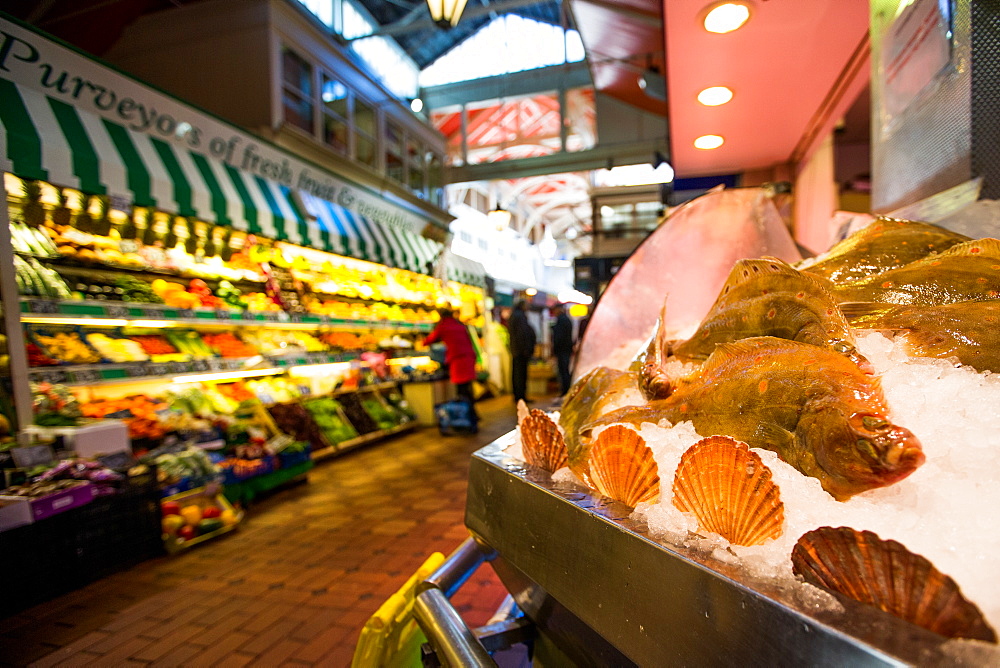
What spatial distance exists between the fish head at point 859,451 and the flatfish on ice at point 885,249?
0.63 m

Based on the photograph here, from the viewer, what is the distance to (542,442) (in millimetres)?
930

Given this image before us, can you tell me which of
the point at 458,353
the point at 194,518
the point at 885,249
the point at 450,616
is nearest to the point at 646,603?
the point at 450,616

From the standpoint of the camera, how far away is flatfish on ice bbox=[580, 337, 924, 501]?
49 cm

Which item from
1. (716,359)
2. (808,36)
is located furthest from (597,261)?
(716,359)

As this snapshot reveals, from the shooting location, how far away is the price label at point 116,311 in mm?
4250

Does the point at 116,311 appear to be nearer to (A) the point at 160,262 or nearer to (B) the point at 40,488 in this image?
(A) the point at 160,262

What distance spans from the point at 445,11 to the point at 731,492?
509 cm

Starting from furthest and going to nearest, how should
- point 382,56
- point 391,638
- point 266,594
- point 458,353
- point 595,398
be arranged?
point 382,56 → point 458,353 → point 266,594 → point 391,638 → point 595,398

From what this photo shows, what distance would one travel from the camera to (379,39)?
1316cm

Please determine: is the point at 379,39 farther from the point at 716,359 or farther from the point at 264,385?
the point at 716,359

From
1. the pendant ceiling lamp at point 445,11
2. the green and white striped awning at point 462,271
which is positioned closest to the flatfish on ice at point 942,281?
the pendant ceiling lamp at point 445,11

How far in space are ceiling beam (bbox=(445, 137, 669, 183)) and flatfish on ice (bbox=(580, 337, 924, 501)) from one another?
11939 mm

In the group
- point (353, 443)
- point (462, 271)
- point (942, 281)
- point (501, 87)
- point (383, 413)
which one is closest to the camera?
point (942, 281)

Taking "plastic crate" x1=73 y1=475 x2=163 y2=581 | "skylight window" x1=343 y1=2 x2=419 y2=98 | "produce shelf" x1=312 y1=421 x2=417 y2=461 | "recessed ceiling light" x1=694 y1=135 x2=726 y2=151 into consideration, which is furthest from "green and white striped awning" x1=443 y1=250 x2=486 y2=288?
"plastic crate" x1=73 y1=475 x2=163 y2=581
